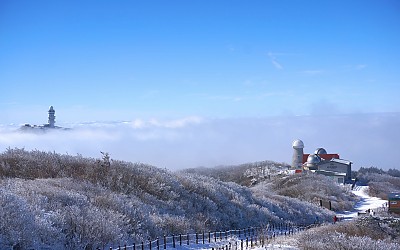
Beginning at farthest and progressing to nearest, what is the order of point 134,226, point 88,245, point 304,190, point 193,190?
point 304,190
point 193,190
point 134,226
point 88,245

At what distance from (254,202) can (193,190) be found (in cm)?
754

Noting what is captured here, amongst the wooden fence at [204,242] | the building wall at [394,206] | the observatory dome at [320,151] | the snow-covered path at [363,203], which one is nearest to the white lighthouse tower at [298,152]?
the observatory dome at [320,151]

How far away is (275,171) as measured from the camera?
83000mm

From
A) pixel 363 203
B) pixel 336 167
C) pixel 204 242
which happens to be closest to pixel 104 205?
pixel 204 242

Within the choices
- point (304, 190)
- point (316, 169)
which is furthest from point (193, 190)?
point (316, 169)

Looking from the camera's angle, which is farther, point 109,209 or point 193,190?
point 193,190

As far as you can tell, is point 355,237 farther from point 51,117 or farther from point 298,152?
point 51,117

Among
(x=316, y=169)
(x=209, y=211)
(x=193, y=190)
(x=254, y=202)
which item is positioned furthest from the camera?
(x=316, y=169)

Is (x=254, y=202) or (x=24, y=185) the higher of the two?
(x=24, y=185)

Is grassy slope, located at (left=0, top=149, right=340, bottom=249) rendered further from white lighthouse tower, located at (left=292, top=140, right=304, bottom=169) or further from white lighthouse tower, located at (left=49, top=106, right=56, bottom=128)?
white lighthouse tower, located at (left=49, top=106, right=56, bottom=128)

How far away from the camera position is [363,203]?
52.6 meters

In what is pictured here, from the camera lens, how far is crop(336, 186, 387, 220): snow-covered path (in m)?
42.8

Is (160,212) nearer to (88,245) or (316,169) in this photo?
(88,245)

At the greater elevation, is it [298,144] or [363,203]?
[298,144]
